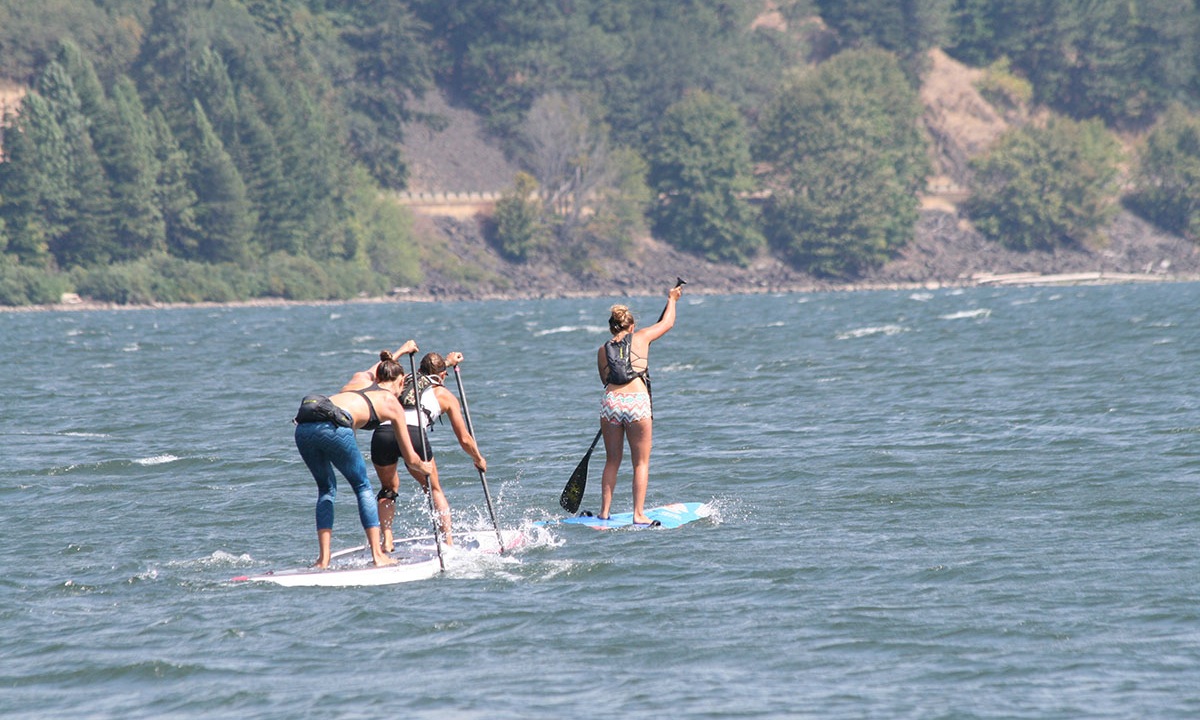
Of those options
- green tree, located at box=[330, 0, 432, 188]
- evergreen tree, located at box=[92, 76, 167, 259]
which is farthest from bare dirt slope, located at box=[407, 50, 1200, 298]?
evergreen tree, located at box=[92, 76, 167, 259]

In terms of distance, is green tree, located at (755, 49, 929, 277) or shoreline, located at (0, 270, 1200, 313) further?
green tree, located at (755, 49, 929, 277)

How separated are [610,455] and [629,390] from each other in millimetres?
835

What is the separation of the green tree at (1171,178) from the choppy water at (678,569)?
110 metres

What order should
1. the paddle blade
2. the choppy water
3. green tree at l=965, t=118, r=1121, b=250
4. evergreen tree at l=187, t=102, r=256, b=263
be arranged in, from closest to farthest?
the choppy water
the paddle blade
evergreen tree at l=187, t=102, r=256, b=263
green tree at l=965, t=118, r=1121, b=250

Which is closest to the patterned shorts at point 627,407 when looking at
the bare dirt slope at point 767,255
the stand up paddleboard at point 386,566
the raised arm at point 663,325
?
the raised arm at point 663,325

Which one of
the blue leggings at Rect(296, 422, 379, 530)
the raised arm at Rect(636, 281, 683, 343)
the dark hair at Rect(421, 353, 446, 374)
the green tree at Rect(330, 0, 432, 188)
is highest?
the green tree at Rect(330, 0, 432, 188)

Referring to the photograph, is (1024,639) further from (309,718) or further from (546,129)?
(546,129)

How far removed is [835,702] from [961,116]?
139 meters

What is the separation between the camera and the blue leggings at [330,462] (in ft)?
44.4

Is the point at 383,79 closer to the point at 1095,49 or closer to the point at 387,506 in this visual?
the point at 1095,49

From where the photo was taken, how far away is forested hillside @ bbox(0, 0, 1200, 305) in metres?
91.3

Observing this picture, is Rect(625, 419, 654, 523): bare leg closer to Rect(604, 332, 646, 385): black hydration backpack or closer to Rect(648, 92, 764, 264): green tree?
Rect(604, 332, 646, 385): black hydration backpack

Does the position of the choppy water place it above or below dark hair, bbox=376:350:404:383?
below

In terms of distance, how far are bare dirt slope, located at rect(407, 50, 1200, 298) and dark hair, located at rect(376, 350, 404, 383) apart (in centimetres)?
9326
